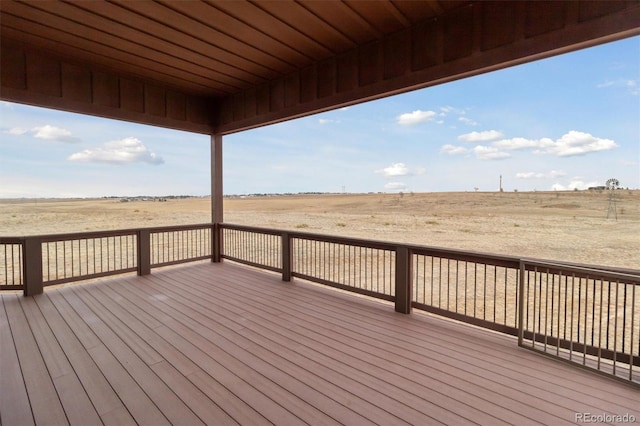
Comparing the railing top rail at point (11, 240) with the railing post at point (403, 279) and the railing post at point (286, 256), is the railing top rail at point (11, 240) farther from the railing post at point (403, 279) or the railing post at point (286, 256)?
the railing post at point (403, 279)

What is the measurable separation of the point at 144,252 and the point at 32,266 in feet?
4.64

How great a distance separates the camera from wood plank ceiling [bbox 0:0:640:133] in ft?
7.78

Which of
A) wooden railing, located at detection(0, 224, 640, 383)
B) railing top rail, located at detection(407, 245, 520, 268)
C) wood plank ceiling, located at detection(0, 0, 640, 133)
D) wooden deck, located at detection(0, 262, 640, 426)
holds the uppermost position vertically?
wood plank ceiling, located at detection(0, 0, 640, 133)

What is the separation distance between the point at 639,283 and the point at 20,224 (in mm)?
16345

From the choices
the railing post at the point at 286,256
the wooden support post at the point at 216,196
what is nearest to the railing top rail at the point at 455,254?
the railing post at the point at 286,256

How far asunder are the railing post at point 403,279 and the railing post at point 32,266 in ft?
16.5

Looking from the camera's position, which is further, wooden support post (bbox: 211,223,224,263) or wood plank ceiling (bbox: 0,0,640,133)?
wooden support post (bbox: 211,223,224,263)

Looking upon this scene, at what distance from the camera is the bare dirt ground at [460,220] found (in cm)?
766

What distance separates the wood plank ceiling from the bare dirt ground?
8.50ft

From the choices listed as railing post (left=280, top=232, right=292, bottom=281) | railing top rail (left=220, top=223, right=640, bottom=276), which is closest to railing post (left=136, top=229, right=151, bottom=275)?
railing post (left=280, top=232, right=292, bottom=281)

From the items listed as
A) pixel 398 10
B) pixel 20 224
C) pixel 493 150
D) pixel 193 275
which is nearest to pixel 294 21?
pixel 398 10

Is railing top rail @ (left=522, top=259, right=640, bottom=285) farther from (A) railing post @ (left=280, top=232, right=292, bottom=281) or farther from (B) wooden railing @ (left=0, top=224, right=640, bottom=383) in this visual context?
(A) railing post @ (left=280, top=232, right=292, bottom=281)

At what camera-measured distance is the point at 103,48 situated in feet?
10.9

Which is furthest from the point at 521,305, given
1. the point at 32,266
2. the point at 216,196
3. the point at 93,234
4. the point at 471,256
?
the point at 32,266
